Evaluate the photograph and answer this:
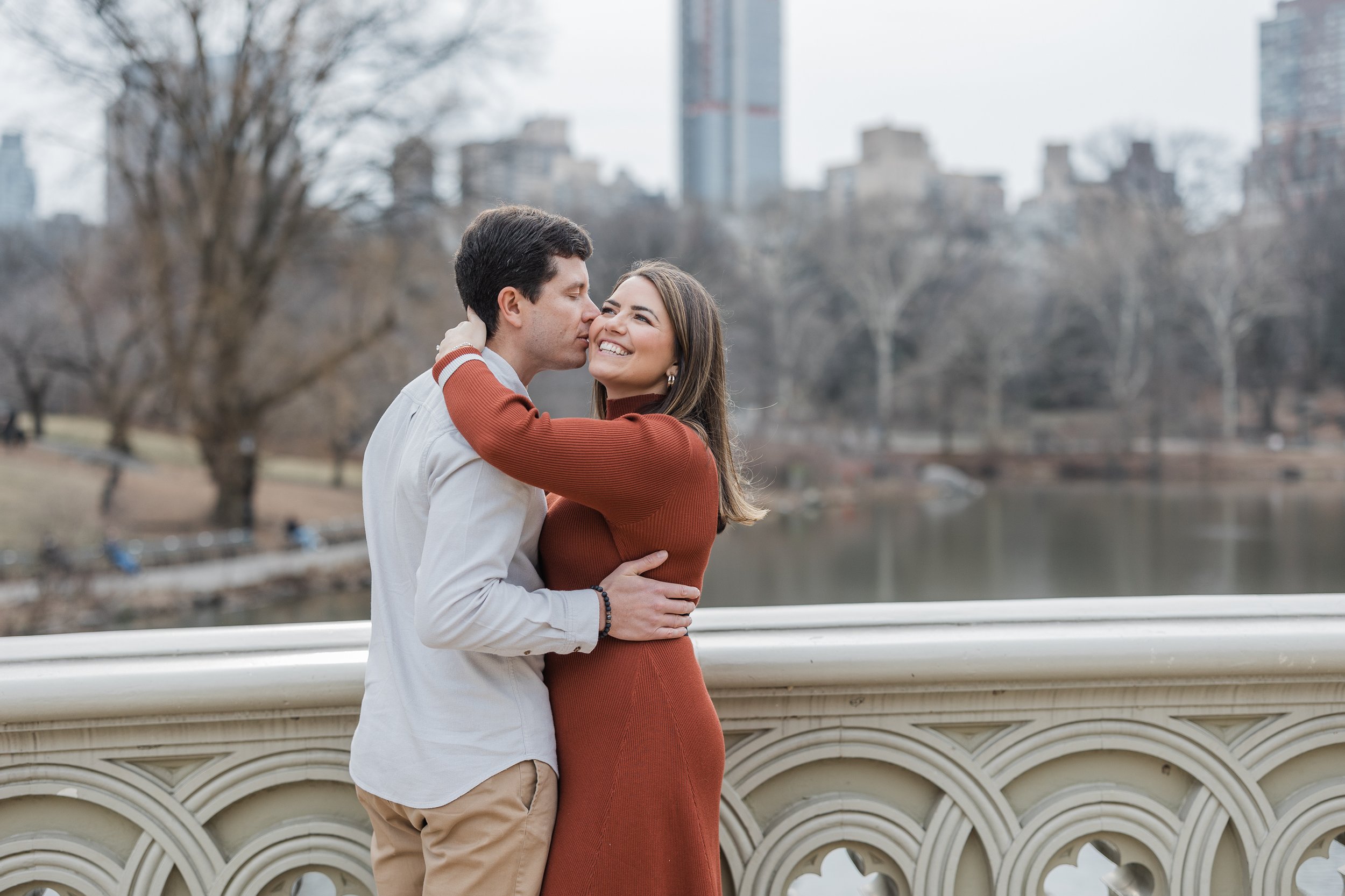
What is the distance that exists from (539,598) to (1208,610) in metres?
1.27

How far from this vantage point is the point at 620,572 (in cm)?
158

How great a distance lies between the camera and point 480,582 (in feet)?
4.76

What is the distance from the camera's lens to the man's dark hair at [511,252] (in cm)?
165

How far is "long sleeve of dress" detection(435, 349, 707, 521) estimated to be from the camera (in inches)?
57.8

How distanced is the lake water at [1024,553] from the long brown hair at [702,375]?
1306 centimetres

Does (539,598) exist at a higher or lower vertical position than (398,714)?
higher

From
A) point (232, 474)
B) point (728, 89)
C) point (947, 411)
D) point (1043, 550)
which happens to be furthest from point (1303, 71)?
point (728, 89)

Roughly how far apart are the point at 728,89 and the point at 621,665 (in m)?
116

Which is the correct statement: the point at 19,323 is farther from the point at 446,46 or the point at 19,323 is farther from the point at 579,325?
the point at 579,325

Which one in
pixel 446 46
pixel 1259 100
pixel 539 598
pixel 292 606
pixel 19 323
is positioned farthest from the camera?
pixel 1259 100

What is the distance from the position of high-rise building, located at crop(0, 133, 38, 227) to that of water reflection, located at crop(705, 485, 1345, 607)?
12.9 metres

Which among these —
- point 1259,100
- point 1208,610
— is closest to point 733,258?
point 1259,100

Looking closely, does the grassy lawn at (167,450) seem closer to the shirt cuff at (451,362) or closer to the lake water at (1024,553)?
the lake water at (1024,553)

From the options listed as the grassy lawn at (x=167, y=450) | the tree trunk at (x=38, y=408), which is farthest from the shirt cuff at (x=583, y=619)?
the tree trunk at (x=38, y=408)
